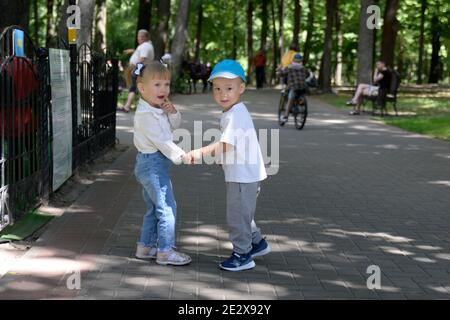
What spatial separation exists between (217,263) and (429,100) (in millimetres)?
22207

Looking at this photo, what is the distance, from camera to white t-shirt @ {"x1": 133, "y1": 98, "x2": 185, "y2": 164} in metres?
5.33

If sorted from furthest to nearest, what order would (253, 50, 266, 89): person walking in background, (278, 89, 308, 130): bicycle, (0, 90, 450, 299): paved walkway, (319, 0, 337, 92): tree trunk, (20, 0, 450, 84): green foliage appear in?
1. (20, 0, 450, 84): green foliage
2. (253, 50, 266, 89): person walking in background
3. (319, 0, 337, 92): tree trunk
4. (278, 89, 308, 130): bicycle
5. (0, 90, 450, 299): paved walkway

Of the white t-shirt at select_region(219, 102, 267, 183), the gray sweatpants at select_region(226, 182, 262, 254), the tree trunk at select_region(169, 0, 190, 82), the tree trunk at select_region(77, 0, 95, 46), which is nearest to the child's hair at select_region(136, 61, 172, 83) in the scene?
the white t-shirt at select_region(219, 102, 267, 183)

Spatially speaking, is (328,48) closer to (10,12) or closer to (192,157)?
(10,12)

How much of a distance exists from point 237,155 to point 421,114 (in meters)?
16.9

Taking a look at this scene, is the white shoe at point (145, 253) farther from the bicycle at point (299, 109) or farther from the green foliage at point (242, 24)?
the green foliage at point (242, 24)

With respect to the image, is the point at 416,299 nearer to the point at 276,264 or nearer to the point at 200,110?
the point at 276,264

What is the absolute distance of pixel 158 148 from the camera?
539 centimetres

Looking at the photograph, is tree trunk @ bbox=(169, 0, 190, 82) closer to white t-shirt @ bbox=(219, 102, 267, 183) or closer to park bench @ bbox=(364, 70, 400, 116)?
park bench @ bbox=(364, 70, 400, 116)

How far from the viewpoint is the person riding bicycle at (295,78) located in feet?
53.7

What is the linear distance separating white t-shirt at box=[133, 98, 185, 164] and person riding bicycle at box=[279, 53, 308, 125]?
36.5 feet

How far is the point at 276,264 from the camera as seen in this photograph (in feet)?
18.7

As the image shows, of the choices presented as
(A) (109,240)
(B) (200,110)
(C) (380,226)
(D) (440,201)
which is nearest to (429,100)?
(B) (200,110)
